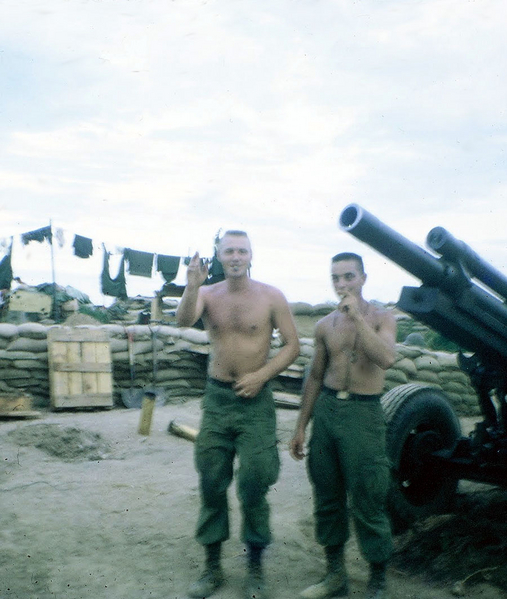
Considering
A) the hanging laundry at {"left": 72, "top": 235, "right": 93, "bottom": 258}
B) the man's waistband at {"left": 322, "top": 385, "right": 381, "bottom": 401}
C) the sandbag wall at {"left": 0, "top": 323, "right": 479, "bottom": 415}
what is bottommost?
the sandbag wall at {"left": 0, "top": 323, "right": 479, "bottom": 415}

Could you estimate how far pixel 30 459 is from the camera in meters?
6.39

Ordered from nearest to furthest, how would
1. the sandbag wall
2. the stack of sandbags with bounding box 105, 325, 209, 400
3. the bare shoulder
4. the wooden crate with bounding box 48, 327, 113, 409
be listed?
the bare shoulder → the wooden crate with bounding box 48, 327, 113, 409 → the sandbag wall → the stack of sandbags with bounding box 105, 325, 209, 400

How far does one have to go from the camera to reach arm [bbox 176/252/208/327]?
324 cm

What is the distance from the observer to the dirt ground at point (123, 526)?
3557mm

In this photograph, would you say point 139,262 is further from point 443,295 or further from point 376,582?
point 376,582

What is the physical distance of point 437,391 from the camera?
4.46m

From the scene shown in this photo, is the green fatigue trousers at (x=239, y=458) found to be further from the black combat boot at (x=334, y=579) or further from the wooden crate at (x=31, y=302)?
the wooden crate at (x=31, y=302)

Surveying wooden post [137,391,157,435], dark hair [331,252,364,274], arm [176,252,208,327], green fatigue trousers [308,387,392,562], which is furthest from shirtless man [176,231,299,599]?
wooden post [137,391,157,435]

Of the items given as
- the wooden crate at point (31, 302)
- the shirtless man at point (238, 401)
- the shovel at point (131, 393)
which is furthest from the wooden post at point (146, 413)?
the wooden crate at point (31, 302)

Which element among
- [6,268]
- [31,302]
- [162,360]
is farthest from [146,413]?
[31,302]

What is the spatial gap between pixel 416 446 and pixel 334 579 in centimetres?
120

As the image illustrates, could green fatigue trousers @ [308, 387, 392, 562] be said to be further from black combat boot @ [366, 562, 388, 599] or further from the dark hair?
the dark hair

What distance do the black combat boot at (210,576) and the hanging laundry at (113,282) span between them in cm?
1253

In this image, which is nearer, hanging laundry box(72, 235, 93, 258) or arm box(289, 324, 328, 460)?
arm box(289, 324, 328, 460)
